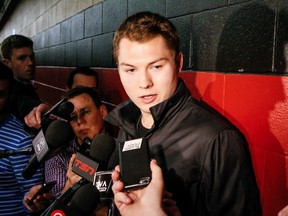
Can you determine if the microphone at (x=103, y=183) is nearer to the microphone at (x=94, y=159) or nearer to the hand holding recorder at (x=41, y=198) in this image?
the microphone at (x=94, y=159)

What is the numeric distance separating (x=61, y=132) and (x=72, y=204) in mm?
363

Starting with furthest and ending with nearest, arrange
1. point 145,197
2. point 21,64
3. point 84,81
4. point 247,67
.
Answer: point 21,64 < point 84,81 < point 247,67 < point 145,197

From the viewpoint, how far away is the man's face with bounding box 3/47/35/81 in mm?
2990

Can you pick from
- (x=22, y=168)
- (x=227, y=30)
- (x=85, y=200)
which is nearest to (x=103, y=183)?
(x=85, y=200)

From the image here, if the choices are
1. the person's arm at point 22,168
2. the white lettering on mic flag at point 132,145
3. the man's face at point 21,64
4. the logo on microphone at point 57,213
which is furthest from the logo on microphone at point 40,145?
the man's face at point 21,64

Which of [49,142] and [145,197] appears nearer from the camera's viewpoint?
[145,197]

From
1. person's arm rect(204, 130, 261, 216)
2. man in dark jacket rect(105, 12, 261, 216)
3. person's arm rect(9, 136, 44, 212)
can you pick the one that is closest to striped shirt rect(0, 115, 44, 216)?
person's arm rect(9, 136, 44, 212)

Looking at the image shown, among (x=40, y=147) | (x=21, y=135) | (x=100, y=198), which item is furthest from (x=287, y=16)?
(x=21, y=135)

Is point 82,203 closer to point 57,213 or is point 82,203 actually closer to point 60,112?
point 57,213

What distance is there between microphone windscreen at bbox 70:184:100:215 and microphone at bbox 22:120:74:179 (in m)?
0.30

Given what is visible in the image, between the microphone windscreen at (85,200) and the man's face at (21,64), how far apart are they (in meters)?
2.31

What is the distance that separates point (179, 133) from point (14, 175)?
870 mm

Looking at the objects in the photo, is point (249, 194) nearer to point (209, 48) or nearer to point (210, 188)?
point (210, 188)

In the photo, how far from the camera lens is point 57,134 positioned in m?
1.22
